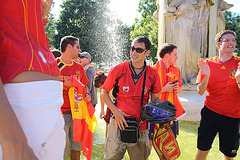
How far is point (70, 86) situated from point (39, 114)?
2269 millimetres

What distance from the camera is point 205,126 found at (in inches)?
112

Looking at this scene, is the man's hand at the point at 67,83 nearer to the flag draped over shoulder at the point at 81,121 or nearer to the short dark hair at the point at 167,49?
the flag draped over shoulder at the point at 81,121

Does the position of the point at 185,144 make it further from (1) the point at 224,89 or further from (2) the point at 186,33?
(2) the point at 186,33

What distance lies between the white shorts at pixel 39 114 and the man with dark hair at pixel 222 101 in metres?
2.41

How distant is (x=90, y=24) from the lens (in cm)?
2688

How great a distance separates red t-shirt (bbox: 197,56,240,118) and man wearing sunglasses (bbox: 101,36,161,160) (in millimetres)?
973

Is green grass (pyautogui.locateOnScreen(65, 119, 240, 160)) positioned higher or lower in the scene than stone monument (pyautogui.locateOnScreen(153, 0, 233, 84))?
lower

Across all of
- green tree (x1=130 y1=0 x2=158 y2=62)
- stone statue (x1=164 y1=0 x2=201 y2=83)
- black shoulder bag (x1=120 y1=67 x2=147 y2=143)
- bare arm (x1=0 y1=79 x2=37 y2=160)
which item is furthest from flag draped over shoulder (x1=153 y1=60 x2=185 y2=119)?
green tree (x1=130 y1=0 x2=158 y2=62)

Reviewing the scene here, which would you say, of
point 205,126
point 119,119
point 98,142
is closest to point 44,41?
point 119,119

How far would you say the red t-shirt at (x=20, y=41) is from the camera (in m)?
0.84

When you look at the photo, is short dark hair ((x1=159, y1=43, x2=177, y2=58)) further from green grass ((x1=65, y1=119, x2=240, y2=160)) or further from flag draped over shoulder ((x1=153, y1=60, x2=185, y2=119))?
green grass ((x1=65, y1=119, x2=240, y2=160))

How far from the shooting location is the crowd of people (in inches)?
32.4

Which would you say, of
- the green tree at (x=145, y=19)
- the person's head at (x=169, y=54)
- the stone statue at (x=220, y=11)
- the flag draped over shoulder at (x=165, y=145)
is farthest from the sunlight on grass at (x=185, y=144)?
the green tree at (x=145, y=19)

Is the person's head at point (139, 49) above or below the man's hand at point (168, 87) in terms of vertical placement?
above
